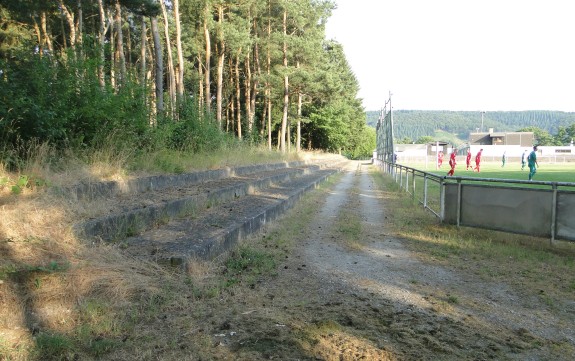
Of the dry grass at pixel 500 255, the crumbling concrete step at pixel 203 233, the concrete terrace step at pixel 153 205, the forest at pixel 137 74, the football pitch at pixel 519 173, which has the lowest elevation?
the football pitch at pixel 519 173

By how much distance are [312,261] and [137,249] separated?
2.40m

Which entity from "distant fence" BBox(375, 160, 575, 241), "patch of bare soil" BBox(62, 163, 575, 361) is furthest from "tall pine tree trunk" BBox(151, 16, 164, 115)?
"patch of bare soil" BBox(62, 163, 575, 361)

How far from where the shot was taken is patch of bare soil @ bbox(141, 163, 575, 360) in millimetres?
3053

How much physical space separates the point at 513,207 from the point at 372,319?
462 cm

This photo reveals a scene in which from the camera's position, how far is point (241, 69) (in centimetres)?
3562

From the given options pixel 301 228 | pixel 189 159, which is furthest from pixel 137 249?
pixel 189 159

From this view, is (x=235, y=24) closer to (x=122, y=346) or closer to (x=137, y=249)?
(x=137, y=249)

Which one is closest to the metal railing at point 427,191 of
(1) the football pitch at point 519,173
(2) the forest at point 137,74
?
(1) the football pitch at point 519,173

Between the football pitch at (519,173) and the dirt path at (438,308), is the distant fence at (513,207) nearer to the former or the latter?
the dirt path at (438,308)

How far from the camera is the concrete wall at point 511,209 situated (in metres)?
6.27

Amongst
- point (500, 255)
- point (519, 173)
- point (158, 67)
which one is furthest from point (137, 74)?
point (519, 173)

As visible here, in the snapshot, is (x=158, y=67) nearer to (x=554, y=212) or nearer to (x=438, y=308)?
(x=554, y=212)

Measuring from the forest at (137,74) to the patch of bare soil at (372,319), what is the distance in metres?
4.07

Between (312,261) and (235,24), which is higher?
(235,24)
